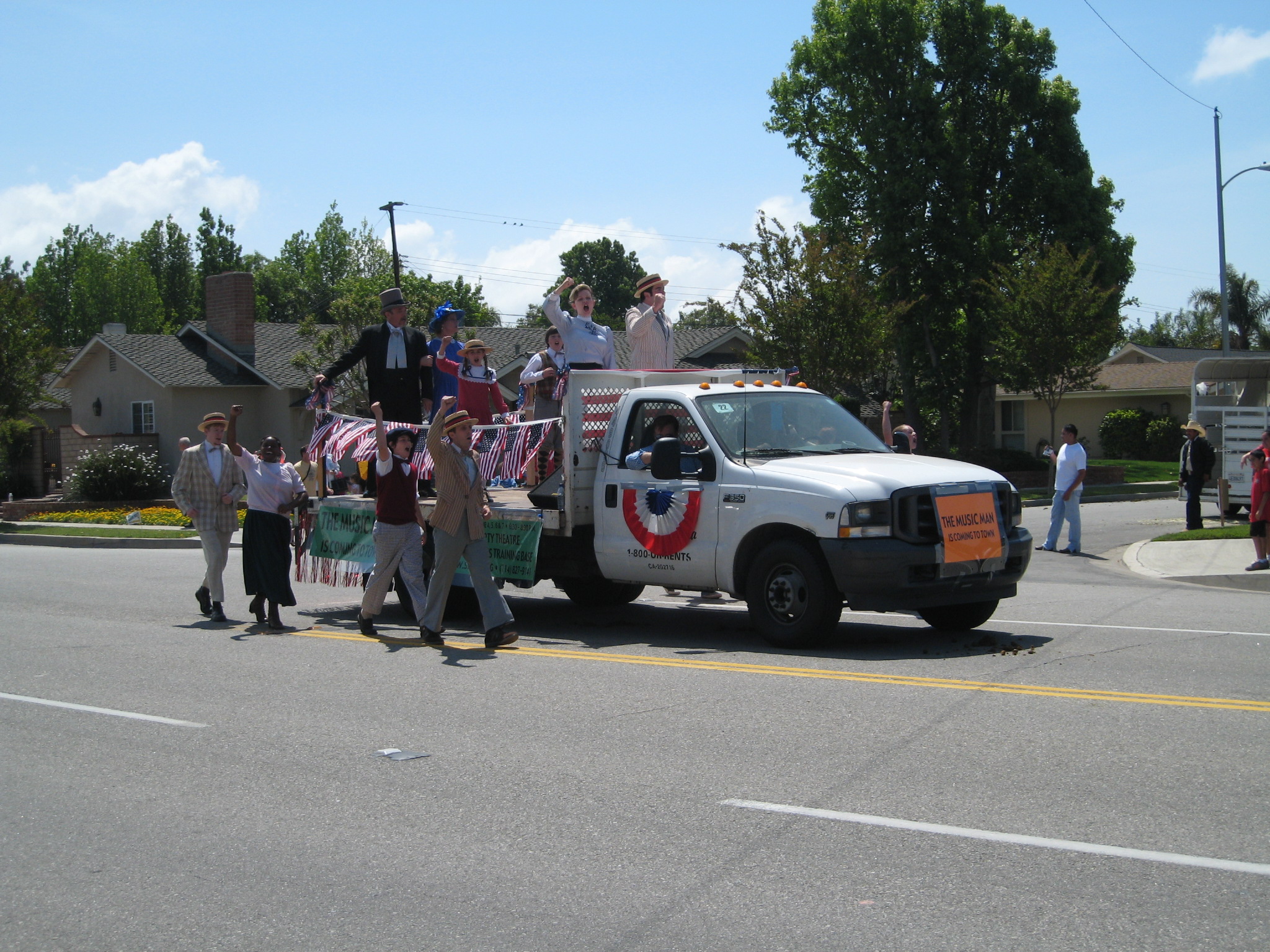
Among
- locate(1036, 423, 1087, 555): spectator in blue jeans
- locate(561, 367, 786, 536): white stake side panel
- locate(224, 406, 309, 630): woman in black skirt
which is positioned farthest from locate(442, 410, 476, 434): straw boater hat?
locate(1036, 423, 1087, 555): spectator in blue jeans

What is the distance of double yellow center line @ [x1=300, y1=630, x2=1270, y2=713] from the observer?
7.34 m

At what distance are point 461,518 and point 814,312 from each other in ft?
73.0

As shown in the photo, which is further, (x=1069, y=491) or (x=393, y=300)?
(x=1069, y=491)

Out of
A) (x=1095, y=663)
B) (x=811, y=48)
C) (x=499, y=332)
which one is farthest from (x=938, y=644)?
(x=499, y=332)

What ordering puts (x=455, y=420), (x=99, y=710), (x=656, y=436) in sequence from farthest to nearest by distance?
(x=656, y=436)
(x=455, y=420)
(x=99, y=710)

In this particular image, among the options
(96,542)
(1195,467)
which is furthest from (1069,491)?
(96,542)

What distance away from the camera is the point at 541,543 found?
1114 cm

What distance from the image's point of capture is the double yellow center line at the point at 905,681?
7340 mm

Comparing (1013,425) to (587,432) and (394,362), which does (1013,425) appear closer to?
(394,362)

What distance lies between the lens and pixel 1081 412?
50750 millimetres

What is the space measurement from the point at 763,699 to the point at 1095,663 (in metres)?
2.58

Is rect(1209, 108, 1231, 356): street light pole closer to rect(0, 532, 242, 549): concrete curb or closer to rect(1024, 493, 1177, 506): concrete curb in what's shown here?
rect(1024, 493, 1177, 506): concrete curb

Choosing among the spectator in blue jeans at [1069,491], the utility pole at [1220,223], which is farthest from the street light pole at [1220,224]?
the spectator in blue jeans at [1069,491]

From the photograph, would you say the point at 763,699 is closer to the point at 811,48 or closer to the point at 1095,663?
the point at 1095,663
